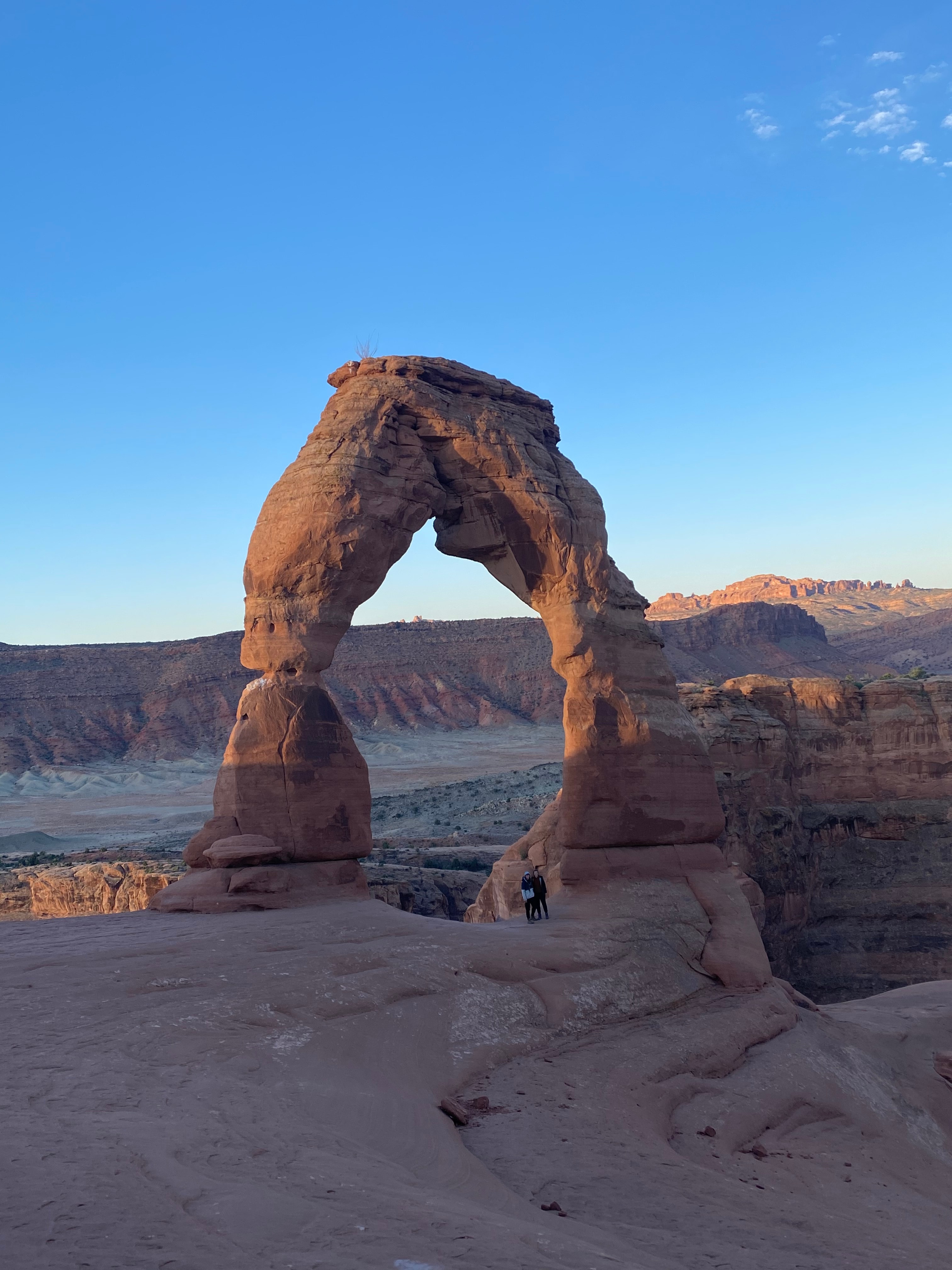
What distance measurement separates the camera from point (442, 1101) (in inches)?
329

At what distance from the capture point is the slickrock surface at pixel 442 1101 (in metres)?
4.51

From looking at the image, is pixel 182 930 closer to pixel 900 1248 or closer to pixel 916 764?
pixel 900 1248

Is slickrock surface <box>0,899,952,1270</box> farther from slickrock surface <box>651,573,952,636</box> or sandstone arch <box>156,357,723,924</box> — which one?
slickrock surface <box>651,573,952,636</box>

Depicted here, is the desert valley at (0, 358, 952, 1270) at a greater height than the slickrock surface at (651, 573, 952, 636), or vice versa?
the slickrock surface at (651, 573, 952, 636)

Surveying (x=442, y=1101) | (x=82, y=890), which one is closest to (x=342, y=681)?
(x=82, y=890)

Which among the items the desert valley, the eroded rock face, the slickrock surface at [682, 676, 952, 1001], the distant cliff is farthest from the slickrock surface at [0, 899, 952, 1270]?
the distant cliff

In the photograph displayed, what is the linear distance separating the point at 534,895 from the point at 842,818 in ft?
52.4

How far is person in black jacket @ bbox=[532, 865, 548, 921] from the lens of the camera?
1444 centimetres

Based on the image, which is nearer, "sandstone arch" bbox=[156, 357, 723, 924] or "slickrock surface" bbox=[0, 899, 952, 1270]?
"slickrock surface" bbox=[0, 899, 952, 1270]

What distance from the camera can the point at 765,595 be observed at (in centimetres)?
Answer: 18488

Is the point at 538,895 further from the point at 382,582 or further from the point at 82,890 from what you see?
the point at 82,890

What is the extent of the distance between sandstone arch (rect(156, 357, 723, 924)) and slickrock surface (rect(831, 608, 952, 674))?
300 ft

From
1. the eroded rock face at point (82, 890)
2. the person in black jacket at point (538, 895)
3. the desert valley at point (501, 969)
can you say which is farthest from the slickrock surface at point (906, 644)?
the person in black jacket at point (538, 895)

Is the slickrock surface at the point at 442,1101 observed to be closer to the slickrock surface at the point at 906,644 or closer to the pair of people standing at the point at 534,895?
the pair of people standing at the point at 534,895
